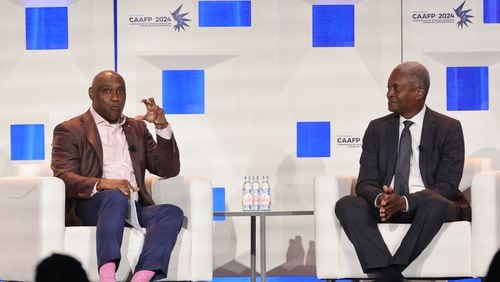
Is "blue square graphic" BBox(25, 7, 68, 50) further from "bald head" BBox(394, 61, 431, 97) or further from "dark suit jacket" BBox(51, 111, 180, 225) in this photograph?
"bald head" BBox(394, 61, 431, 97)

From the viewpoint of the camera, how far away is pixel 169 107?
18.9 feet

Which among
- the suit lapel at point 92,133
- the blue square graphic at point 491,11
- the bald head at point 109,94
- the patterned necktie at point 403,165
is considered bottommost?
the patterned necktie at point 403,165

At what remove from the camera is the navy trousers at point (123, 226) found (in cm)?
400

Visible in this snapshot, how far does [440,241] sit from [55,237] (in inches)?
73.0

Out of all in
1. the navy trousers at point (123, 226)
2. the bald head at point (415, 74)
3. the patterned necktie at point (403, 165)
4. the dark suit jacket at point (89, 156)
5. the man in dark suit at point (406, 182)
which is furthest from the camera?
the bald head at point (415, 74)

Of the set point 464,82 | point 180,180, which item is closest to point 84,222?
point 180,180

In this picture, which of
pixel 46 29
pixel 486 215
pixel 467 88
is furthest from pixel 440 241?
pixel 46 29

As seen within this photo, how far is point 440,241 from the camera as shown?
4.24m

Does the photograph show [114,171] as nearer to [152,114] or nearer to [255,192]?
[152,114]

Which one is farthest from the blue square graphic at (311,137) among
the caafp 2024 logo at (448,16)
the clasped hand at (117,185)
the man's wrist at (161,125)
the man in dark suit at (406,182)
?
the clasped hand at (117,185)

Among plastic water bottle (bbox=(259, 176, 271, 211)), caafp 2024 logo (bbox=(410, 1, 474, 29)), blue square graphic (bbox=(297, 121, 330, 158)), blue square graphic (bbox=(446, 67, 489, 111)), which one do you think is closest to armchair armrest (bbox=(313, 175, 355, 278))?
plastic water bottle (bbox=(259, 176, 271, 211))

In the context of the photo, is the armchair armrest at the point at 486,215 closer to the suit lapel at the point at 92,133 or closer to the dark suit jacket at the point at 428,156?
the dark suit jacket at the point at 428,156

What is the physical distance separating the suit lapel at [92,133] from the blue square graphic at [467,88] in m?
2.43

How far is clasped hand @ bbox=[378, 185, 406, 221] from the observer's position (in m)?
4.15
